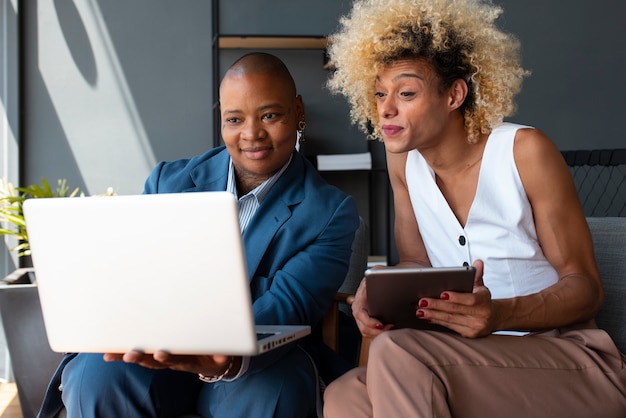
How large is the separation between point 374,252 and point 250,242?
10.0ft

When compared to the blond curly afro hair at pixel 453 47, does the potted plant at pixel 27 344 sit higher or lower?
lower

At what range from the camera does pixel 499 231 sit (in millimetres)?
1975

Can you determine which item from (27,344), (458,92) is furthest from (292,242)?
(27,344)

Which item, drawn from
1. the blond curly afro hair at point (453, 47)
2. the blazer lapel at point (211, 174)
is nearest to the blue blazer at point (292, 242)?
the blazer lapel at point (211, 174)

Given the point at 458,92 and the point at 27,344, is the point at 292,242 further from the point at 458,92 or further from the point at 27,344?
the point at 27,344

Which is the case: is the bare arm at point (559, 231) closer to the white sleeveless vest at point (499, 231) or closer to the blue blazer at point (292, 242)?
the white sleeveless vest at point (499, 231)

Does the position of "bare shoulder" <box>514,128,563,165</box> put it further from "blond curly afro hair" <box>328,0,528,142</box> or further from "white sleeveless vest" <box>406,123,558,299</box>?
"blond curly afro hair" <box>328,0,528,142</box>

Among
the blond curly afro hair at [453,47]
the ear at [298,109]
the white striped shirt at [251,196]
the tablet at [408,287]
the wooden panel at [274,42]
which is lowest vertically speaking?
the tablet at [408,287]

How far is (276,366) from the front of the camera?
1843mm

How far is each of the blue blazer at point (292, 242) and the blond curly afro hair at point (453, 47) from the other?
0.39 metres

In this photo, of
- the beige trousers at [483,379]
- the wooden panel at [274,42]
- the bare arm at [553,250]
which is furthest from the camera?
the wooden panel at [274,42]

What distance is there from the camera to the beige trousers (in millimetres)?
1479

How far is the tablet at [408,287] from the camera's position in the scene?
5.00 feet

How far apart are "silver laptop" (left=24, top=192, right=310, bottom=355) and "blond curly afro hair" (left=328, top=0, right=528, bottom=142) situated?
0.90 m
